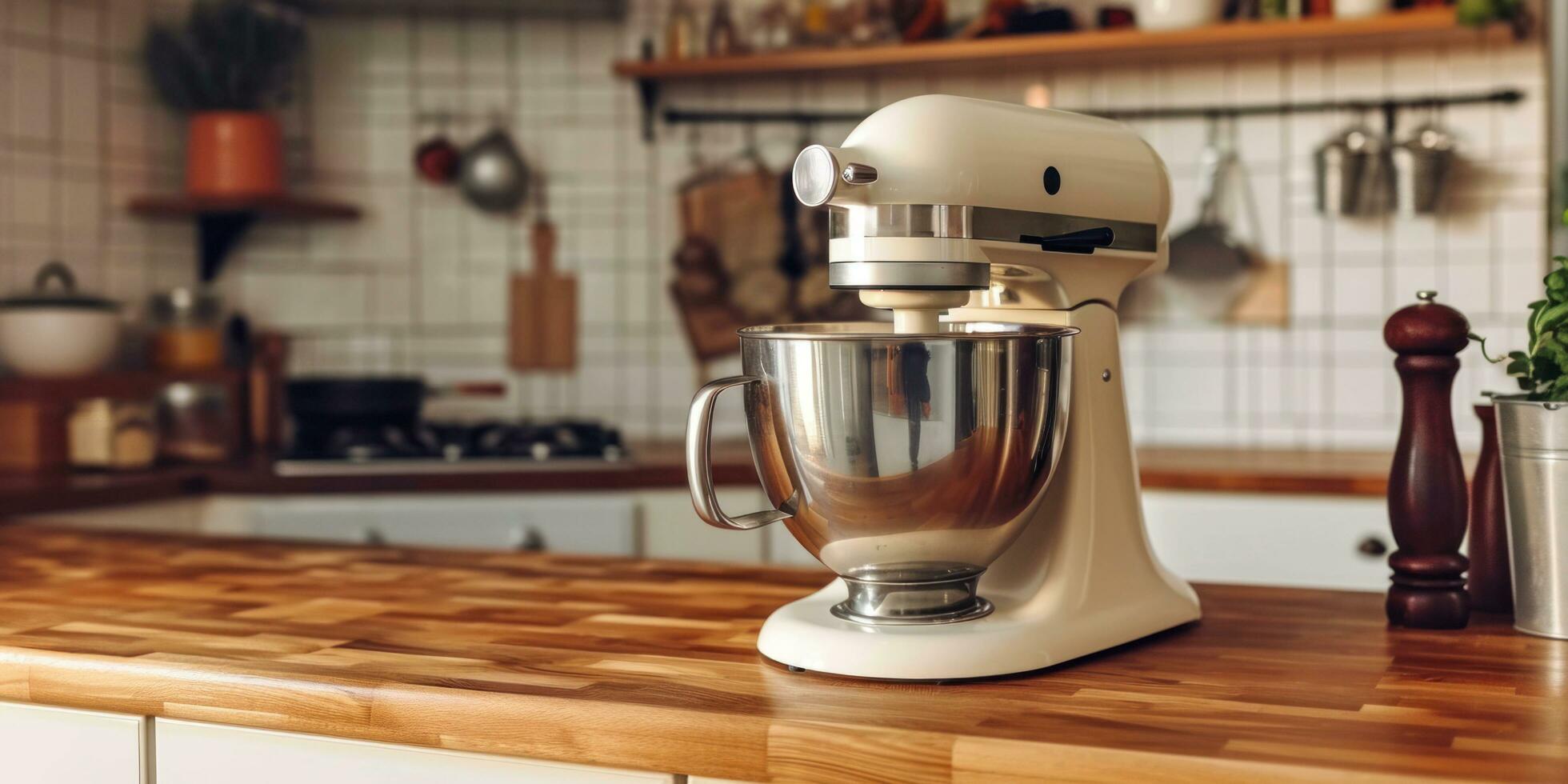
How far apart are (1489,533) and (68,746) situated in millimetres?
1044

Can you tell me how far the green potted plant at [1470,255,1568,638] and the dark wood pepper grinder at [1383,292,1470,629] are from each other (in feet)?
0.13

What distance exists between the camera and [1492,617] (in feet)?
3.46

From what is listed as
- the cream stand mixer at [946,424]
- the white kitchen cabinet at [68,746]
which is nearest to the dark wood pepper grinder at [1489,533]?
the cream stand mixer at [946,424]

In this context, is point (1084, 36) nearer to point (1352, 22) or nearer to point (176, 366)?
point (1352, 22)

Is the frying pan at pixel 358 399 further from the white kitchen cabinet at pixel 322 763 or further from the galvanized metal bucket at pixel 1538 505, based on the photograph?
the galvanized metal bucket at pixel 1538 505

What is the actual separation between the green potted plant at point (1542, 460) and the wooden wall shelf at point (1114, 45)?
1.75 meters

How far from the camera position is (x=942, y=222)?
916 mm

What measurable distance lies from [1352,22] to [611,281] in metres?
1.57

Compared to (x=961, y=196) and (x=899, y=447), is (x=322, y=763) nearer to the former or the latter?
(x=899, y=447)

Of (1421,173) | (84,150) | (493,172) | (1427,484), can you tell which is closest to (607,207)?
(493,172)

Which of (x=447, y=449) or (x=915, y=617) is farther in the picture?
(x=447, y=449)

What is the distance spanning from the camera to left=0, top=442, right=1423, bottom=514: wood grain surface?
7.36 feet

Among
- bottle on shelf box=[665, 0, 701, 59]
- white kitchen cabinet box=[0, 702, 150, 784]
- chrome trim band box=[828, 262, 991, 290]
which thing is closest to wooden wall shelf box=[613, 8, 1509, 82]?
bottle on shelf box=[665, 0, 701, 59]

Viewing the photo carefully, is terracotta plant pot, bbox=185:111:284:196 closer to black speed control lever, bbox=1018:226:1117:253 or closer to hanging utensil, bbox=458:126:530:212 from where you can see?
hanging utensil, bbox=458:126:530:212
